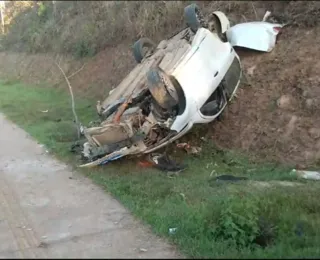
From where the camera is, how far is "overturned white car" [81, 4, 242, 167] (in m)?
8.84

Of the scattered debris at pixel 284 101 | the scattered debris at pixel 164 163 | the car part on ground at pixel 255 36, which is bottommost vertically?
the scattered debris at pixel 284 101

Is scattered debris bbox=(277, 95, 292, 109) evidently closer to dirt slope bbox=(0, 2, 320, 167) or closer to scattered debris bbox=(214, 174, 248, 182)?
dirt slope bbox=(0, 2, 320, 167)

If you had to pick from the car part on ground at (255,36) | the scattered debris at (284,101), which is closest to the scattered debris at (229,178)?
the scattered debris at (284,101)

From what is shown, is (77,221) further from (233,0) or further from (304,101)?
(233,0)

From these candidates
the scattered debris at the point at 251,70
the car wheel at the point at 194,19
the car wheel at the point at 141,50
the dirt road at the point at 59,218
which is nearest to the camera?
the dirt road at the point at 59,218

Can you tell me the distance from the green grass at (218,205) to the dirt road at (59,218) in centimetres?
24

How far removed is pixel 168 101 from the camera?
894 cm

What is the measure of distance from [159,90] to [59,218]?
3.00 m

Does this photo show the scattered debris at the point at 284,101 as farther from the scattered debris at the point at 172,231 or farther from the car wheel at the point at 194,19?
the scattered debris at the point at 172,231

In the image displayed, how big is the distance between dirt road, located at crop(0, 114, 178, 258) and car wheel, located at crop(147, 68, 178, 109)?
1.79 m

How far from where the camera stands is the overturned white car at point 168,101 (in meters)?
8.84

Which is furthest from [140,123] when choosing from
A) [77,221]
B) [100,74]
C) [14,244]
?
[100,74]

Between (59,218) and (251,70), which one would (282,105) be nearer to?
(251,70)

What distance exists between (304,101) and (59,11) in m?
18.7
